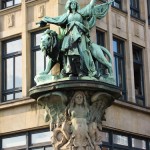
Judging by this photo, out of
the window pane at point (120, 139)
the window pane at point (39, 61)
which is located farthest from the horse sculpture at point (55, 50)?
the window pane at point (120, 139)

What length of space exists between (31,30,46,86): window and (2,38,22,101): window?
765 millimetres

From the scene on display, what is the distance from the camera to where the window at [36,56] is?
31.6 meters

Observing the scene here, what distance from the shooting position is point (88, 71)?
88.5 ft

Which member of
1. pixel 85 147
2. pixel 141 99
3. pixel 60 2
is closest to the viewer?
pixel 85 147

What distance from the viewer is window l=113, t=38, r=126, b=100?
33281 mm

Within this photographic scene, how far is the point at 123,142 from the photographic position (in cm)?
3241

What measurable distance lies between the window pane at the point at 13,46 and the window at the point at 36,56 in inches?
31.3

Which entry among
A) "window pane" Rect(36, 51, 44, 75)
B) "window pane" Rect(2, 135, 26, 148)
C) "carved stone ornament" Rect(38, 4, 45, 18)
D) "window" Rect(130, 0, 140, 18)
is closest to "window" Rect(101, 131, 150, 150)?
"window pane" Rect(2, 135, 26, 148)

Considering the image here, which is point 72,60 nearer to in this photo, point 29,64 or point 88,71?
point 88,71

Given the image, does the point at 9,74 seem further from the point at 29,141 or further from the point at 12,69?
the point at 29,141

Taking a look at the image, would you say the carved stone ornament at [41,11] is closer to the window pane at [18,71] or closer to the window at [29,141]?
the window pane at [18,71]

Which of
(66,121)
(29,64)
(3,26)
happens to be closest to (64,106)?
(66,121)

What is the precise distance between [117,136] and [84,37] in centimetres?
679

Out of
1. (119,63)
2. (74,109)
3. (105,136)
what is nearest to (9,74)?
(119,63)
